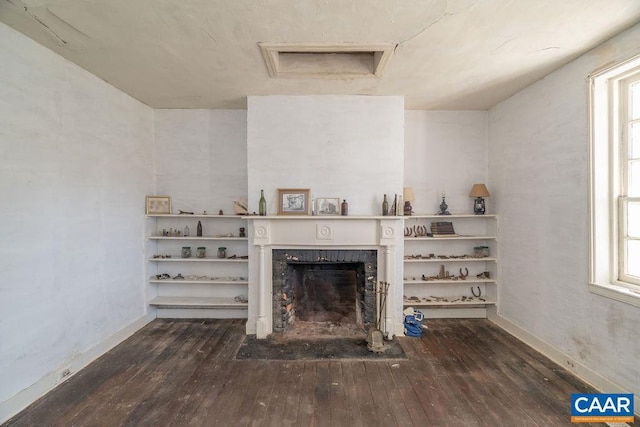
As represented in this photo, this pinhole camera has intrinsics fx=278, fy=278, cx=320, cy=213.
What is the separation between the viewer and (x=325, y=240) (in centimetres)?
327

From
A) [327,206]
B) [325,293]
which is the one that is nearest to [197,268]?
[325,293]

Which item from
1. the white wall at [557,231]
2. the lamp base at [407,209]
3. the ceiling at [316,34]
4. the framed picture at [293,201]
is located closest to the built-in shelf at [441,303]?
the white wall at [557,231]

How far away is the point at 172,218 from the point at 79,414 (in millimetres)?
2291

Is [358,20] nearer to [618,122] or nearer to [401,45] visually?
[401,45]

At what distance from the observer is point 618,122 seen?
7.60ft

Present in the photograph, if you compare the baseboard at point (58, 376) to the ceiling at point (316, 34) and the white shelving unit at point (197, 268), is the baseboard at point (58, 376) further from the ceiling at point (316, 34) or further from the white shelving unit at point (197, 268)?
the ceiling at point (316, 34)

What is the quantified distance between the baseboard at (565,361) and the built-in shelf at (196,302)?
3.27 m

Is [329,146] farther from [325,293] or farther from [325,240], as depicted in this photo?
[325,293]

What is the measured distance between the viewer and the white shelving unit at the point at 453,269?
3711 millimetres

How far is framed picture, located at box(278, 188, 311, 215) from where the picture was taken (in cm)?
333

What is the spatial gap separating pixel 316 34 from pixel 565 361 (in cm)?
363

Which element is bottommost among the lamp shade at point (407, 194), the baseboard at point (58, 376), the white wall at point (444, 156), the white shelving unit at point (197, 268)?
the baseboard at point (58, 376)

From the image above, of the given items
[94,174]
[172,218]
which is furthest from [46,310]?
[172,218]

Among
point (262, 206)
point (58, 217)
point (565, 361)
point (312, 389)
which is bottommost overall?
point (312, 389)
